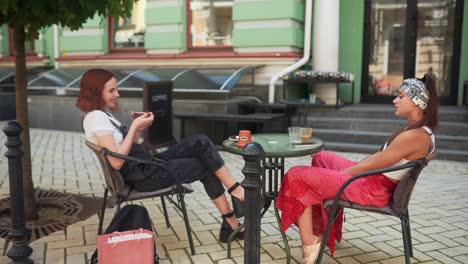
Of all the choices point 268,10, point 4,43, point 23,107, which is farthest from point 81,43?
point 23,107

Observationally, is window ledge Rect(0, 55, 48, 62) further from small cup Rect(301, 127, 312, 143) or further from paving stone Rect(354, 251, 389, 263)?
paving stone Rect(354, 251, 389, 263)

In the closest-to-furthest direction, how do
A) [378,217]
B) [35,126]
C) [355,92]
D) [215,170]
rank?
[215,170]
[378,217]
[355,92]
[35,126]

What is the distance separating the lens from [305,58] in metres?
8.91

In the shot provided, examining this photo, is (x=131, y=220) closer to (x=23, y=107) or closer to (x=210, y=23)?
(x=23, y=107)

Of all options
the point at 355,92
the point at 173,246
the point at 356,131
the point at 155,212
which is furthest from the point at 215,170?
the point at 355,92

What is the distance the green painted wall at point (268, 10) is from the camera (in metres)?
8.72

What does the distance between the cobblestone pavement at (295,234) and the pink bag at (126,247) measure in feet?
1.54

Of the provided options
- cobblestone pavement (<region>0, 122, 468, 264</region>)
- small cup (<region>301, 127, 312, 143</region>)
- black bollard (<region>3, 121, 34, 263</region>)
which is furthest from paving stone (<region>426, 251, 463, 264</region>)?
black bollard (<region>3, 121, 34, 263</region>)

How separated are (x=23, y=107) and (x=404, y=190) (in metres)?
3.20

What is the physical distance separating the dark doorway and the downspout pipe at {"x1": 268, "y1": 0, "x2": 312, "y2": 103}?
1256 millimetres

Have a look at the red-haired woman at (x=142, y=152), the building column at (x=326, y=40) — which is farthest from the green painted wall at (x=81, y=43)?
the red-haired woman at (x=142, y=152)

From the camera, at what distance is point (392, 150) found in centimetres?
298

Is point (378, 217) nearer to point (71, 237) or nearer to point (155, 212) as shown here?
point (155, 212)

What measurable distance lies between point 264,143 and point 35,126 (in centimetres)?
797
